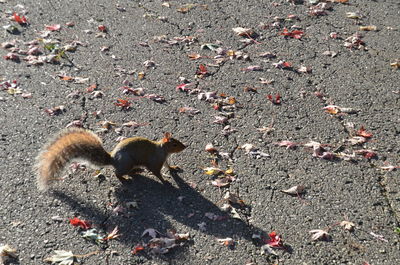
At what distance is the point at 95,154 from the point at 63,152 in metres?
0.25

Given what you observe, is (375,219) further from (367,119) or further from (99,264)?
(99,264)

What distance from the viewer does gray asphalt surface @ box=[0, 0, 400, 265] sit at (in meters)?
3.63

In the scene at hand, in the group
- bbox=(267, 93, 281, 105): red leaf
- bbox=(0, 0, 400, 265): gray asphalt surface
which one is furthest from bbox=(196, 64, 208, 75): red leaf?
bbox=(267, 93, 281, 105): red leaf

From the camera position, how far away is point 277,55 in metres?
5.95

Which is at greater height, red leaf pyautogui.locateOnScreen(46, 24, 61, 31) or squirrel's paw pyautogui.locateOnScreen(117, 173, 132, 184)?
red leaf pyautogui.locateOnScreen(46, 24, 61, 31)

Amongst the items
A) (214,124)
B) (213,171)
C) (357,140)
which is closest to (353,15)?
(357,140)

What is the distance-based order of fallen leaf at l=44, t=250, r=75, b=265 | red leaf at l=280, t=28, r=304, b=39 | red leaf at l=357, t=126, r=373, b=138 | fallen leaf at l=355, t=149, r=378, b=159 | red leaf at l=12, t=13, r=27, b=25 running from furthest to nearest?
red leaf at l=12, t=13, r=27, b=25 < red leaf at l=280, t=28, r=304, b=39 < red leaf at l=357, t=126, r=373, b=138 < fallen leaf at l=355, t=149, r=378, b=159 < fallen leaf at l=44, t=250, r=75, b=265

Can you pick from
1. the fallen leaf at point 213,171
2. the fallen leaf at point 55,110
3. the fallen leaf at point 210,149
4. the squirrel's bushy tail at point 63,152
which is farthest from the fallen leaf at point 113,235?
the fallen leaf at point 55,110

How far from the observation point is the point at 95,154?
3.84 metres

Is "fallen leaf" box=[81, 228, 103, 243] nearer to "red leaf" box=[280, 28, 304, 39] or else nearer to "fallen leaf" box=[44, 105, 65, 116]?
"fallen leaf" box=[44, 105, 65, 116]

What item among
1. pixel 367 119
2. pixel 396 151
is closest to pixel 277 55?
pixel 367 119

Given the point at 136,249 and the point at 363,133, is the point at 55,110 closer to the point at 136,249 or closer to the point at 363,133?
the point at 136,249

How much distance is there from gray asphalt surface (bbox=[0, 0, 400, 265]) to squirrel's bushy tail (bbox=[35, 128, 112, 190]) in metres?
0.27

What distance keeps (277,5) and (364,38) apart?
140 centimetres
